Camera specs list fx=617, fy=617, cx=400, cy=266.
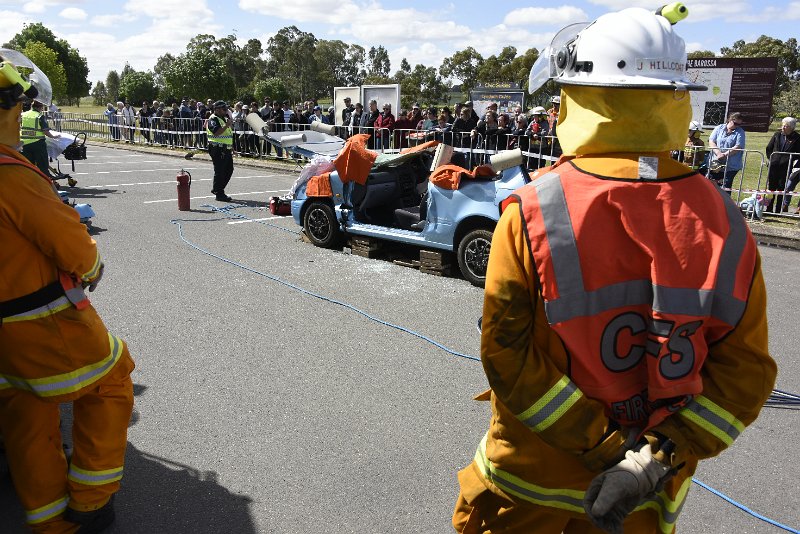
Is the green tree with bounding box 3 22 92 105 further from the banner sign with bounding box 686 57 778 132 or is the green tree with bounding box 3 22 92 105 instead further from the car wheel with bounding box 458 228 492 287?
the car wheel with bounding box 458 228 492 287

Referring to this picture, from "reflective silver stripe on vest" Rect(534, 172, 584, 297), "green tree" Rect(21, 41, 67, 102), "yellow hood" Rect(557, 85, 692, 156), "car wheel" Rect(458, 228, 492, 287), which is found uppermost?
"green tree" Rect(21, 41, 67, 102)

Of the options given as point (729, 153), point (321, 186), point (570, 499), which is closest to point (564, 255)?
point (570, 499)

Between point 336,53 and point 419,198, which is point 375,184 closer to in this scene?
point 419,198

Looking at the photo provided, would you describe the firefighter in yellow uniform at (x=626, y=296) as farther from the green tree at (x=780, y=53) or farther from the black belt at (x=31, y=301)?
the green tree at (x=780, y=53)

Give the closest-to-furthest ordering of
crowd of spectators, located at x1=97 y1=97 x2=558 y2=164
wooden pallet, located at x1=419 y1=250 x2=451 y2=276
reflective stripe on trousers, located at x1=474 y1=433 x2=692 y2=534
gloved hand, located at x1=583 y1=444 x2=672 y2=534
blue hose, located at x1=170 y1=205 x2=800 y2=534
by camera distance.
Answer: gloved hand, located at x1=583 y1=444 x2=672 y2=534, reflective stripe on trousers, located at x1=474 y1=433 x2=692 y2=534, blue hose, located at x1=170 y1=205 x2=800 y2=534, wooden pallet, located at x1=419 y1=250 x2=451 y2=276, crowd of spectators, located at x1=97 y1=97 x2=558 y2=164

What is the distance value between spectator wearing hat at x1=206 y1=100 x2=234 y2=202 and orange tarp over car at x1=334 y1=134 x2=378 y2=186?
16.3 ft

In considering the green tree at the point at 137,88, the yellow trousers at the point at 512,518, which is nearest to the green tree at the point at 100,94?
the green tree at the point at 137,88

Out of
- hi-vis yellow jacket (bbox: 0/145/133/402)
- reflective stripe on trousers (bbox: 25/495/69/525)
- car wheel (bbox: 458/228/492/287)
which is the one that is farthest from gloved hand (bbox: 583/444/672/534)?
car wheel (bbox: 458/228/492/287)

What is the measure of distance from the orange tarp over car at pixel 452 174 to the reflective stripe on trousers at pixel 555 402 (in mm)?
5114

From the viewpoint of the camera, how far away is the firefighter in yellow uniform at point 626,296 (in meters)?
1.48

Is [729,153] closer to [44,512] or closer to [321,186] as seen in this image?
[321,186]

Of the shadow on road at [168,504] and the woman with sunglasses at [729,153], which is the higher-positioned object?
the woman with sunglasses at [729,153]

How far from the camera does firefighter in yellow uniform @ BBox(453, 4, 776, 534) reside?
1477mm

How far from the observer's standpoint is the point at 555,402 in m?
1.52
